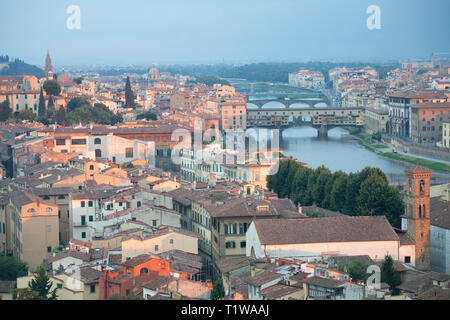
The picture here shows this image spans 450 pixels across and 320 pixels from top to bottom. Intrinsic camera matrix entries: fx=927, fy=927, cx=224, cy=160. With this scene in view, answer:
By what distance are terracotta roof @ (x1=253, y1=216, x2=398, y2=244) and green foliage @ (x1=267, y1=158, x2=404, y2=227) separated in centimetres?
162

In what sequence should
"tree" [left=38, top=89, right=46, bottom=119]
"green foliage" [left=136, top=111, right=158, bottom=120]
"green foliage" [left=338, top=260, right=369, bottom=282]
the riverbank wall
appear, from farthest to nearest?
"green foliage" [left=136, top=111, right=158, bottom=120] < the riverbank wall < "tree" [left=38, top=89, right=46, bottom=119] < "green foliage" [left=338, top=260, right=369, bottom=282]

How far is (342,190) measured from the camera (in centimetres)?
973

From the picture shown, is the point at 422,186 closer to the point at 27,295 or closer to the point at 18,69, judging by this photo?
the point at 27,295

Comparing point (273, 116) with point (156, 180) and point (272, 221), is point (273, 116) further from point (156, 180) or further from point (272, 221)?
point (272, 221)

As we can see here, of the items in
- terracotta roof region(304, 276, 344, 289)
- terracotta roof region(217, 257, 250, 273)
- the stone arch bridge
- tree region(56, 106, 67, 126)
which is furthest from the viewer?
the stone arch bridge

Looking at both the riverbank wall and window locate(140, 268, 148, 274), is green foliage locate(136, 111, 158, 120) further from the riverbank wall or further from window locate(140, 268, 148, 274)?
window locate(140, 268, 148, 274)

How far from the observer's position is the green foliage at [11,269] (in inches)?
255

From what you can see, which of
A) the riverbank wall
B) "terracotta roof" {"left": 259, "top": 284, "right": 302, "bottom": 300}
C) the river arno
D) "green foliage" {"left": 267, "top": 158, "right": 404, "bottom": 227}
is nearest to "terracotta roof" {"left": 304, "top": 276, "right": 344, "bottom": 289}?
"terracotta roof" {"left": 259, "top": 284, "right": 302, "bottom": 300}

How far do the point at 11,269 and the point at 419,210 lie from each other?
10.2 feet

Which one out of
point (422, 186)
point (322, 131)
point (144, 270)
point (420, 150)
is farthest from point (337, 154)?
point (144, 270)

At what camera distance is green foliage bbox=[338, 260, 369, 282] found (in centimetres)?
542

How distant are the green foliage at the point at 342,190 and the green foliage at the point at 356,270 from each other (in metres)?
2.79

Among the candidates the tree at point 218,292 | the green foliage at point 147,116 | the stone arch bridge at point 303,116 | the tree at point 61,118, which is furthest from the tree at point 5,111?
the tree at point 218,292

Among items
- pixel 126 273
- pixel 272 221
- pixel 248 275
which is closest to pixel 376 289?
pixel 248 275
